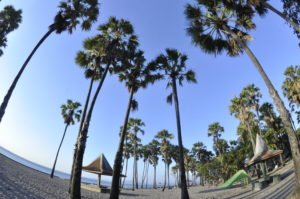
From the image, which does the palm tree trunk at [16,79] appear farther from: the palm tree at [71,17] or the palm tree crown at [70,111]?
the palm tree crown at [70,111]

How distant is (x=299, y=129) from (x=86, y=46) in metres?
50.8

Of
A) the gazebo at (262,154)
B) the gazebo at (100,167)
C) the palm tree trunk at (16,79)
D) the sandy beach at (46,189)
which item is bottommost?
the sandy beach at (46,189)

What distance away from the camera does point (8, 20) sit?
25250 mm

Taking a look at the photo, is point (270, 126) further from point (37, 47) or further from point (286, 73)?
point (37, 47)

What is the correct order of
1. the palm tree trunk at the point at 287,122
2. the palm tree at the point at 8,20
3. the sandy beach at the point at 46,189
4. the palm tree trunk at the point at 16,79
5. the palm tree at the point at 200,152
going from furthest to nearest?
the palm tree at the point at 200,152
the palm tree at the point at 8,20
the sandy beach at the point at 46,189
the palm tree trunk at the point at 16,79
the palm tree trunk at the point at 287,122

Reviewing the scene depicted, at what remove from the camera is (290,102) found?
3244 centimetres

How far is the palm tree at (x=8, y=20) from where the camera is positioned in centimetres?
2489

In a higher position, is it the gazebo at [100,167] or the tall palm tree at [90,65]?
the tall palm tree at [90,65]

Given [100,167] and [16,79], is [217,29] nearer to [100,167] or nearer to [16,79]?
[16,79]

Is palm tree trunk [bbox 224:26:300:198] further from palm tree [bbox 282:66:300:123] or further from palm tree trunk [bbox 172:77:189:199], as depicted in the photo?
palm tree [bbox 282:66:300:123]

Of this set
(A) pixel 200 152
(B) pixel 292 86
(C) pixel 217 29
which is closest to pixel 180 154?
(C) pixel 217 29

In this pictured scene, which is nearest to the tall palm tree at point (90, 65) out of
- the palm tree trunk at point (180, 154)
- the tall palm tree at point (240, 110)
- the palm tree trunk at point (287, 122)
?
the palm tree trunk at point (180, 154)

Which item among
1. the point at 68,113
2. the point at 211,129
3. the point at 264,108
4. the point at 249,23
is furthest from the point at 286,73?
the point at 68,113

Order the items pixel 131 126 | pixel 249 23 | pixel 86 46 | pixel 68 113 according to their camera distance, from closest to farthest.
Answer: pixel 249 23 < pixel 86 46 < pixel 68 113 < pixel 131 126
